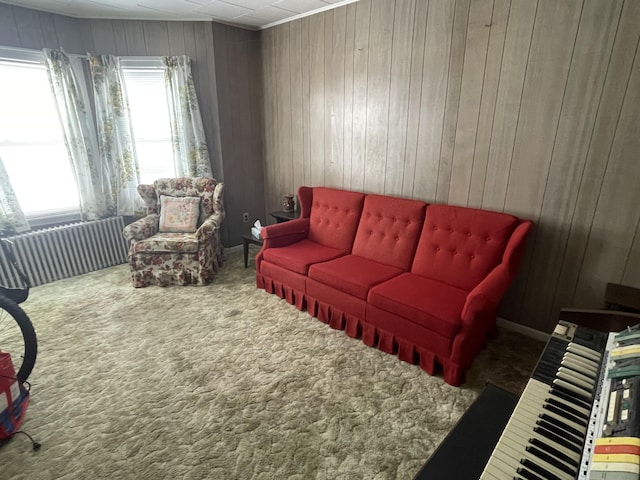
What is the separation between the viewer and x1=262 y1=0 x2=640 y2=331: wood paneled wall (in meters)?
2.04

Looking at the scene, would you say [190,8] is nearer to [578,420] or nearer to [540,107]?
[540,107]

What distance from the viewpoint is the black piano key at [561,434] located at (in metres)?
0.82

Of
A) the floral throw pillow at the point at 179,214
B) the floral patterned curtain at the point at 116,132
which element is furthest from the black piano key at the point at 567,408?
the floral patterned curtain at the point at 116,132

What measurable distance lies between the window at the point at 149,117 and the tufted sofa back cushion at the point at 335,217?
79.8 inches

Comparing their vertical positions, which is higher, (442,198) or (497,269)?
(442,198)

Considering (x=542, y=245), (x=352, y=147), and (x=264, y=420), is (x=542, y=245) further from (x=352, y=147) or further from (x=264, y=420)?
(x=264, y=420)

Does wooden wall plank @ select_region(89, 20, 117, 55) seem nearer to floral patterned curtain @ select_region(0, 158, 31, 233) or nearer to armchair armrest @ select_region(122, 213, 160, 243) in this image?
floral patterned curtain @ select_region(0, 158, 31, 233)

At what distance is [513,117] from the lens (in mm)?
2377

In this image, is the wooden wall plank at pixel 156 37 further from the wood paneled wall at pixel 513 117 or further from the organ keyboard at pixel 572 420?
the organ keyboard at pixel 572 420

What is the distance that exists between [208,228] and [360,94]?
6.66 feet

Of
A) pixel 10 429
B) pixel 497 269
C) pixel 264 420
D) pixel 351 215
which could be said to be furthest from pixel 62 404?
pixel 497 269

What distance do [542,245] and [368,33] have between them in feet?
7.58

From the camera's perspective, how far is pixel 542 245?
240cm

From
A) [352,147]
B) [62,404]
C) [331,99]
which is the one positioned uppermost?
[331,99]
